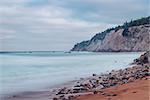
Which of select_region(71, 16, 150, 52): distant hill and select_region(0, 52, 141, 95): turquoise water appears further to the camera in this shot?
select_region(71, 16, 150, 52): distant hill

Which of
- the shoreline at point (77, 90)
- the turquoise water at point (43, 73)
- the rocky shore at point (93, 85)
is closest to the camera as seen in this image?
the shoreline at point (77, 90)

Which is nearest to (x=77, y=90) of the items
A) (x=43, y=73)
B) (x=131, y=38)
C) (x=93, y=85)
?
(x=93, y=85)

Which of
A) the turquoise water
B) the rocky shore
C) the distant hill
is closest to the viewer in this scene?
the rocky shore

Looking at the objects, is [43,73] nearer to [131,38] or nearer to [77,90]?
[77,90]

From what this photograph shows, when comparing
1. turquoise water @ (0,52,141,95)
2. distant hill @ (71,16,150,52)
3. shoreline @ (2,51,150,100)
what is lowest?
turquoise water @ (0,52,141,95)

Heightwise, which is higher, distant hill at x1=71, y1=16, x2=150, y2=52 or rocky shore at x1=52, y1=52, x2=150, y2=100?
distant hill at x1=71, y1=16, x2=150, y2=52

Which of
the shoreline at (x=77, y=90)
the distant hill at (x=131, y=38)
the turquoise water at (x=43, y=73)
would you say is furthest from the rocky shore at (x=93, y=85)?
the distant hill at (x=131, y=38)

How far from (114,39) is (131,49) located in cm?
1023

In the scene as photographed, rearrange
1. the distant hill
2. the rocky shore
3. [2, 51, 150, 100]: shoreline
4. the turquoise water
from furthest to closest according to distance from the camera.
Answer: the distant hill
the turquoise water
the rocky shore
[2, 51, 150, 100]: shoreline

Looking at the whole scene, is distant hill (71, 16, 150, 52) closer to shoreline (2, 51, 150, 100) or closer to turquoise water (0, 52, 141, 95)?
turquoise water (0, 52, 141, 95)

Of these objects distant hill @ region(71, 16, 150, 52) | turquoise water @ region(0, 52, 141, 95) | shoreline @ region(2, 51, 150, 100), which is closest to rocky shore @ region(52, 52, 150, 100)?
shoreline @ region(2, 51, 150, 100)

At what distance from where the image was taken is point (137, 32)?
15100cm

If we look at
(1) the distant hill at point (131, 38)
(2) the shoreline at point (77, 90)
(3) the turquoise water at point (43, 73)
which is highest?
(1) the distant hill at point (131, 38)

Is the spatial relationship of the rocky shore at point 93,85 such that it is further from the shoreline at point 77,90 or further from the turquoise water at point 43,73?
the turquoise water at point 43,73
